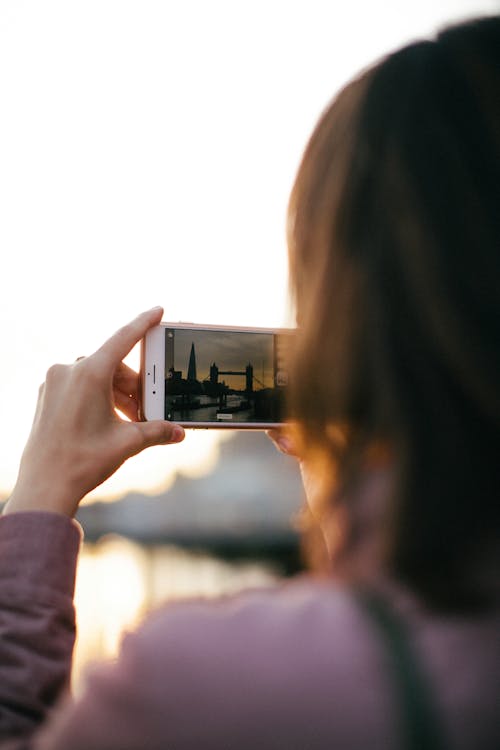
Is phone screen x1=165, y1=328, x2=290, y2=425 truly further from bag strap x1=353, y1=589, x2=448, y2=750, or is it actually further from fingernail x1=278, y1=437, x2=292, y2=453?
bag strap x1=353, y1=589, x2=448, y2=750

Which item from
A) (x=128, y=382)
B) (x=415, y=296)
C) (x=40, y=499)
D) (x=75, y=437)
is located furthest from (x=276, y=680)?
(x=128, y=382)

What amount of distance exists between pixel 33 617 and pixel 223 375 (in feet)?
4.03

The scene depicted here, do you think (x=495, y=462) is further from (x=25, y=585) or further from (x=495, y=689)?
(x=25, y=585)

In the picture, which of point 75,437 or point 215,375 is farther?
point 215,375

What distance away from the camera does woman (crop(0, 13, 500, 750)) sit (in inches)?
25.4

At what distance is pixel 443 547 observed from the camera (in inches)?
27.7

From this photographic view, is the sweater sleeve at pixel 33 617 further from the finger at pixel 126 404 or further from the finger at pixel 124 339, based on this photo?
the finger at pixel 126 404

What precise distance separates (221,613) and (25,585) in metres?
0.39

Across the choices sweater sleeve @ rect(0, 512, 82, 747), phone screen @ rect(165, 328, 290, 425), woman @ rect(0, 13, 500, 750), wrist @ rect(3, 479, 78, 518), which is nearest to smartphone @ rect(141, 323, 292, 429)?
phone screen @ rect(165, 328, 290, 425)

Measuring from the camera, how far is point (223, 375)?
6.95ft

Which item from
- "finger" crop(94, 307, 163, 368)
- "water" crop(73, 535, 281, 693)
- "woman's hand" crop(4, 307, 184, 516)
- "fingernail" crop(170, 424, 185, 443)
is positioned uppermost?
"finger" crop(94, 307, 163, 368)

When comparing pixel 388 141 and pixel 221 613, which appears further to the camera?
pixel 388 141

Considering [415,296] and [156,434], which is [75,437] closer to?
[156,434]

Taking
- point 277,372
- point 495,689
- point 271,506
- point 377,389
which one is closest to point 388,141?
point 377,389
